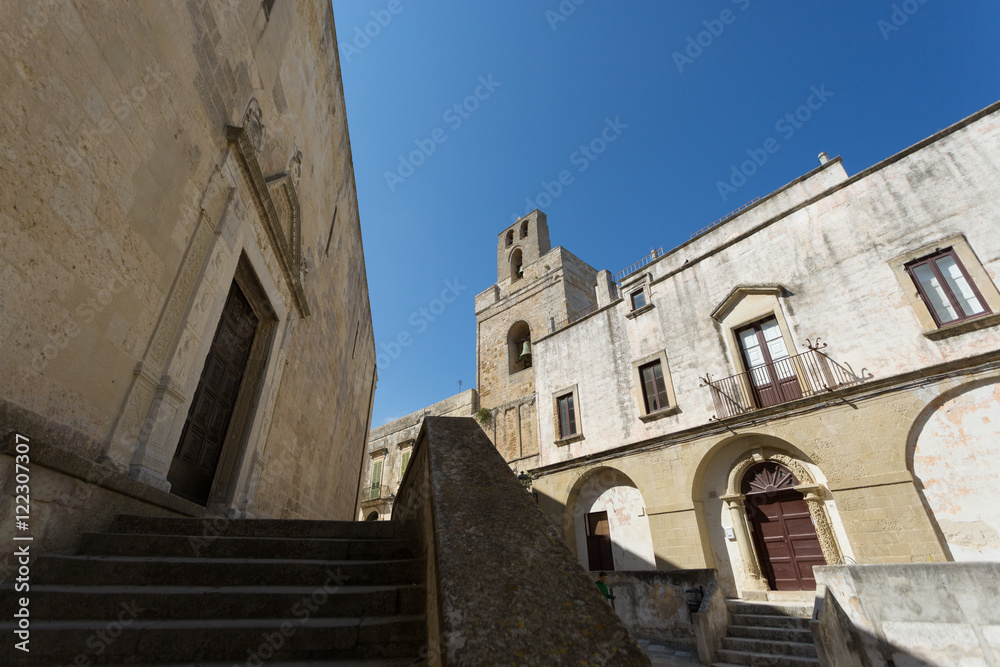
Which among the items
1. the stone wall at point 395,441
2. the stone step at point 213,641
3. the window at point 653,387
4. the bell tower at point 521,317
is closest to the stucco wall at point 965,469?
the window at point 653,387

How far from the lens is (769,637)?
23.3 ft

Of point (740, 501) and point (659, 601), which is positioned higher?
point (740, 501)

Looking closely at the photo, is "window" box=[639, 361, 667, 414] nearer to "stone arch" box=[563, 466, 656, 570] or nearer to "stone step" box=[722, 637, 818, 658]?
"stone arch" box=[563, 466, 656, 570]

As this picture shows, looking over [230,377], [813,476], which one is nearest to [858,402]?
[813,476]

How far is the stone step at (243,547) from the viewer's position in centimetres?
266

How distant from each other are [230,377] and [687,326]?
11.3 m

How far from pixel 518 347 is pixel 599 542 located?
10494 millimetres

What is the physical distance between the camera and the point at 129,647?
6.23ft

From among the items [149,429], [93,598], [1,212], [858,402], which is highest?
Result: [858,402]

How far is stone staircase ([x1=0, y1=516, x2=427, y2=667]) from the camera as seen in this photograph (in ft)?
6.30

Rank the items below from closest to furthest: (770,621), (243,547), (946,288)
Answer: (243,547) → (770,621) → (946,288)

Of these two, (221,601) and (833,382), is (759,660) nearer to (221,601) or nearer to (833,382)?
(833,382)

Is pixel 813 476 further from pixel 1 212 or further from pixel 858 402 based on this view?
pixel 1 212

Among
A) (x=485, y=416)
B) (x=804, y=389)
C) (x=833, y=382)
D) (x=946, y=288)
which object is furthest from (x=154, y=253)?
(x=485, y=416)
